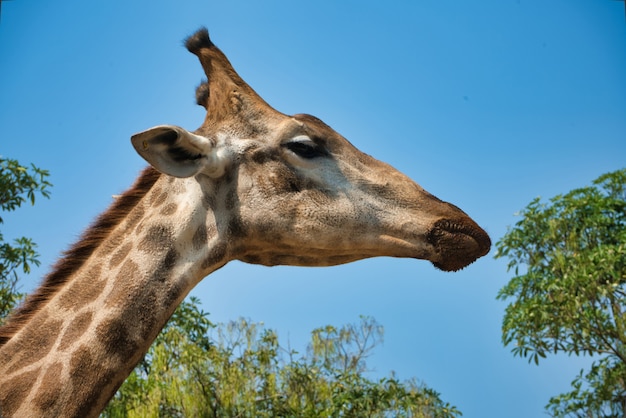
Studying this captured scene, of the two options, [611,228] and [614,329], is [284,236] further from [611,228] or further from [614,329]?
[611,228]

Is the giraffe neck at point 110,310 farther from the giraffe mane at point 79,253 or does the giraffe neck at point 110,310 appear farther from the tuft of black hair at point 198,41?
the tuft of black hair at point 198,41

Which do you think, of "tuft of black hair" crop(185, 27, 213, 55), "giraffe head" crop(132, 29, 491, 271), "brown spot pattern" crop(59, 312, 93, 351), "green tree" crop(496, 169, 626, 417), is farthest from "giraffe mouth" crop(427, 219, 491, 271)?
"green tree" crop(496, 169, 626, 417)

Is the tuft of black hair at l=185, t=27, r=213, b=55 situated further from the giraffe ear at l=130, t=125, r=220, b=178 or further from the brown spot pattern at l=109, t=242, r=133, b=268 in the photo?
the brown spot pattern at l=109, t=242, r=133, b=268

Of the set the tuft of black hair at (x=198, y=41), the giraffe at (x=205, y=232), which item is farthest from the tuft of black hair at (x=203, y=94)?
the giraffe at (x=205, y=232)

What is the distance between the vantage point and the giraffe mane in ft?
12.8

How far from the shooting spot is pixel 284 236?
4.07 m

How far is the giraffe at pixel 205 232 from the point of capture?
11.9 feet

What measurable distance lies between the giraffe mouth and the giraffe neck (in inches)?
45.4

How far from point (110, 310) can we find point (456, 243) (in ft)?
5.99

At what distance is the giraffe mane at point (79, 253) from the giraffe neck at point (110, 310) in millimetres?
34

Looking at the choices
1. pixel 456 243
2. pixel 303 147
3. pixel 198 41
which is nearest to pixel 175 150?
pixel 303 147

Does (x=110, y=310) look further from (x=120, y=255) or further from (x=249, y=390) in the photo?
(x=249, y=390)

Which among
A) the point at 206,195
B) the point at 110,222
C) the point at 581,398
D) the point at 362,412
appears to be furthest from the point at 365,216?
the point at 581,398

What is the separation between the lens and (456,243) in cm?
406
